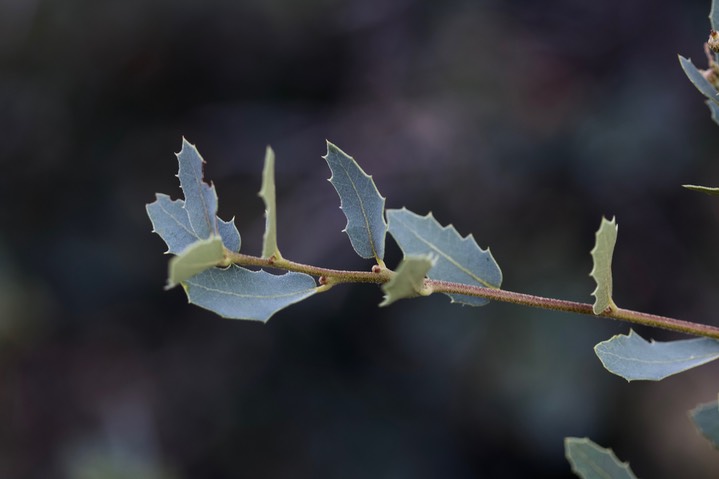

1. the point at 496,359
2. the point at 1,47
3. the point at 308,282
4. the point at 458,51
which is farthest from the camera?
the point at 1,47

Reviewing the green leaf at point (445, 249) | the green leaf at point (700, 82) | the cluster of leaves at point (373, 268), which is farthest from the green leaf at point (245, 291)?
the green leaf at point (700, 82)

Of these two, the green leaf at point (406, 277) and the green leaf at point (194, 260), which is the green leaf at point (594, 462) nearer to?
the green leaf at point (406, 277)

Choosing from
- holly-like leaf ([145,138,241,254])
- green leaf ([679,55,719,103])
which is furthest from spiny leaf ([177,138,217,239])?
green leaf ([679,55,719,103])

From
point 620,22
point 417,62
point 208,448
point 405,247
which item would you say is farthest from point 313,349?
point 405,247

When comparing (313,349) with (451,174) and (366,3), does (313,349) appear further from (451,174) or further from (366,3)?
(366,3)

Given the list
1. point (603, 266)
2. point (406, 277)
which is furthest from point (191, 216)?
point (603, 266)

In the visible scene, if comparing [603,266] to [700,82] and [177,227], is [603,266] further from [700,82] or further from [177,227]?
[177,227]

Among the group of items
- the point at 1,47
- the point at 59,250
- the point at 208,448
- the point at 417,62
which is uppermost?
the point at 1,47
